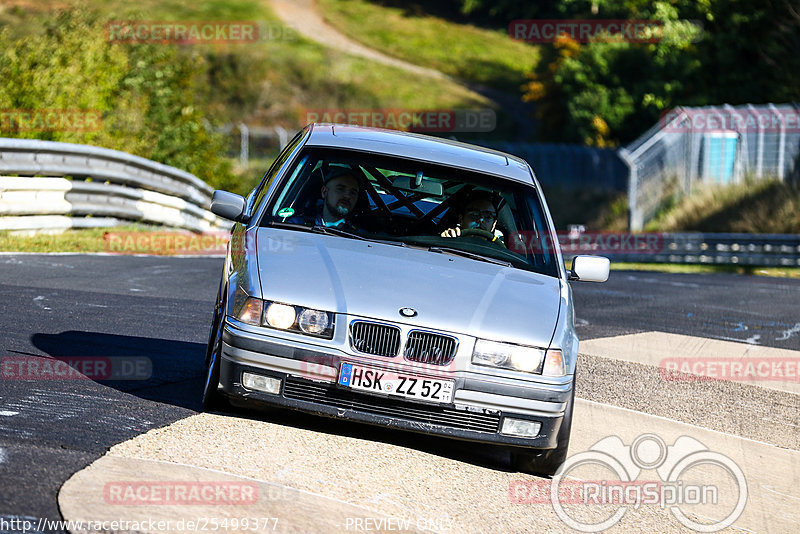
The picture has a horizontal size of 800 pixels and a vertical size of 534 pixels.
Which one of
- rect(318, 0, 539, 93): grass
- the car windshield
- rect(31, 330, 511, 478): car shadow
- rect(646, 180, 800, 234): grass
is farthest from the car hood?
rect(318, 0, 539, 93): grass

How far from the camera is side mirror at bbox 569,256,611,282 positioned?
6.98 meters

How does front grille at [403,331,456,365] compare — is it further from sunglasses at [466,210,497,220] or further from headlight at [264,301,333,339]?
sunglasses at [466,210,497,220]

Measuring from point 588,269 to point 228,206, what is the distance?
7.21ft

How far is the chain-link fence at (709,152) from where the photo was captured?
32.9 metres

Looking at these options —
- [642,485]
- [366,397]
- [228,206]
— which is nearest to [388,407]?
[366,397]

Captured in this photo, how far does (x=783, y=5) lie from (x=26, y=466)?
134 ft

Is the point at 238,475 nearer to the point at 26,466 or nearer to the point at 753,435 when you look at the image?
the point at 26,466

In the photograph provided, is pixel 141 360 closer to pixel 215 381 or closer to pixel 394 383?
pixel 215 381

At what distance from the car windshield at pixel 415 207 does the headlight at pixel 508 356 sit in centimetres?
102

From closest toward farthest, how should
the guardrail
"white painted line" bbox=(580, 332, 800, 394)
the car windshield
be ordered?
1. the car windshield
2. "white painted line" bbox=(580, 332, 800, 394)
3. the guardrail

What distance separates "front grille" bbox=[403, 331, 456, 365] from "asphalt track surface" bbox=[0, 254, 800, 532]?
0.80m

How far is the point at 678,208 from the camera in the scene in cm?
3447

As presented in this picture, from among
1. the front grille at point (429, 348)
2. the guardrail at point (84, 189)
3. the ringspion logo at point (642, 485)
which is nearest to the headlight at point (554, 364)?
the front grille at point (429, 348)

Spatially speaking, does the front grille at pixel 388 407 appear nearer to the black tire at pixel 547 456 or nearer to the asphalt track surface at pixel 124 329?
the black tire at pixel 547 456
